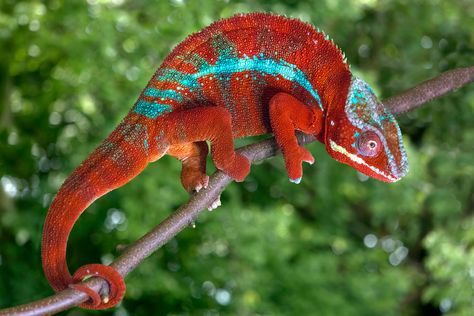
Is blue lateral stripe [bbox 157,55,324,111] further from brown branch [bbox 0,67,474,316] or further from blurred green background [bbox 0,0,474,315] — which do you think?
blurred green background [bbox 0,0,474,315]

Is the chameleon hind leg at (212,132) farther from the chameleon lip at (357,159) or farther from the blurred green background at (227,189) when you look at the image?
the blurred green background at (227,189)

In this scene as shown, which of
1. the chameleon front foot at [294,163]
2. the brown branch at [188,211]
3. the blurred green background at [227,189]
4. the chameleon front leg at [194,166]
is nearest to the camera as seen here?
the brown branch at [188,211]

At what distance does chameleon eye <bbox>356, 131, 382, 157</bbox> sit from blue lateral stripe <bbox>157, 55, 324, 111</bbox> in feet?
0.56

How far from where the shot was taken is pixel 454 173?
388 cm

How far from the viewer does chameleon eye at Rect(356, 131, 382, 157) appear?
1.45 metres

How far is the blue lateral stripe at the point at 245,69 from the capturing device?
154 cm

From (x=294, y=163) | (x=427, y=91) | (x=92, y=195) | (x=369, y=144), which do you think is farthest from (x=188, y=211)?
(x=427, y=91)

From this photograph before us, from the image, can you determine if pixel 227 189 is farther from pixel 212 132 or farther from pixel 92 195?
pixel 92 195

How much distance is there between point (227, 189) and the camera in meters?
3.98

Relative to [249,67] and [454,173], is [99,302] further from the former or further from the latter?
[454,173]

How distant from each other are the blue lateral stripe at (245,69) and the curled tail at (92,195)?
146mm

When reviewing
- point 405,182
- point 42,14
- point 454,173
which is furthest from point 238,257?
point 42,14

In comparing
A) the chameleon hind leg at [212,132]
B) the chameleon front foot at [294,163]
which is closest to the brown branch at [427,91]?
the chameleon front foot at [294,163]

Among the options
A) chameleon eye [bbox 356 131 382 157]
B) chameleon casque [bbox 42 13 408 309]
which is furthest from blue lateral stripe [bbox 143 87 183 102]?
chameleon eye [bbox 356 131 382 157]
